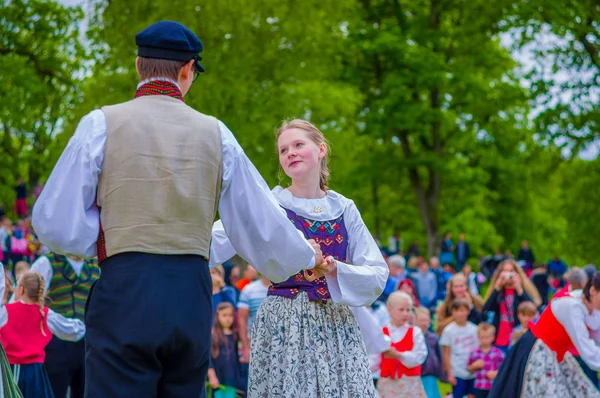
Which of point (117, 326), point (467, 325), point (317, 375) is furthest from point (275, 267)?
point (467, 325)

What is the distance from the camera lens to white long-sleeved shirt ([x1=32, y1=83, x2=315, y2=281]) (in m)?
3.27

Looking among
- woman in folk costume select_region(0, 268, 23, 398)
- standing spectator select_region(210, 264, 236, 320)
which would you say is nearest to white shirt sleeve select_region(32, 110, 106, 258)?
woman in folk costume select_region(0, 268, 23, 398)

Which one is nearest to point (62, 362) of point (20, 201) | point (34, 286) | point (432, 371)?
point (34, 286)

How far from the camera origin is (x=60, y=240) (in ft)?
10.7

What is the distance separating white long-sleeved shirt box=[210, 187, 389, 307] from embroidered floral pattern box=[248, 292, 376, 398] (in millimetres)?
146

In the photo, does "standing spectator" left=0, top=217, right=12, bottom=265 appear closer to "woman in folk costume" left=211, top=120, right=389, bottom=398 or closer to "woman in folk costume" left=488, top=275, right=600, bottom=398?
"woman in folk costume" left=488, top=275, right=600, bottom=398

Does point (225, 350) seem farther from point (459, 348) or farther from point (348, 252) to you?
point (348, 252)

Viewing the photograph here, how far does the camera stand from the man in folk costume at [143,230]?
320cm

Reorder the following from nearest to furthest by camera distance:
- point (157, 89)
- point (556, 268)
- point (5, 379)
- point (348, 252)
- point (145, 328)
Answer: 1. point (145, 328)
2. point (157, 89)
3. point (348, 252)
4. point (5, 379)
5. point (556, 268)

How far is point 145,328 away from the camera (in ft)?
10.4

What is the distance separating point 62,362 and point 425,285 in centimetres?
1039

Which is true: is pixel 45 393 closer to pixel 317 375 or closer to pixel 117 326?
pixel 317 375

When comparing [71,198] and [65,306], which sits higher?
[71,198]

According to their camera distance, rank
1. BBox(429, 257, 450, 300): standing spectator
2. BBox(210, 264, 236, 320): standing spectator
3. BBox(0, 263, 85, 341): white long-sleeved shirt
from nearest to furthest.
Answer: BBox(0, 263, 85, 341): white long-sleeved shirt → BBox(210, 264, 236, 320): standing spectator → BBox(429, 257, 450, 300): standing spectator
